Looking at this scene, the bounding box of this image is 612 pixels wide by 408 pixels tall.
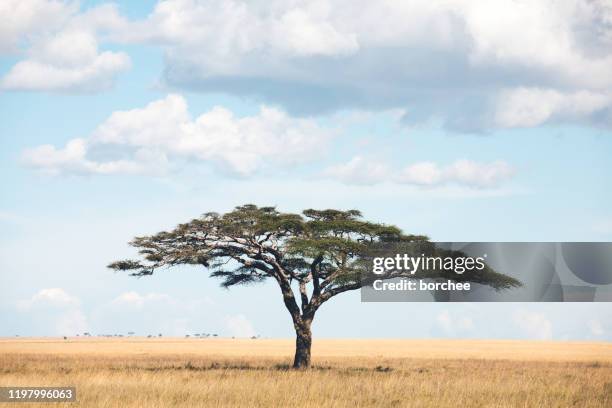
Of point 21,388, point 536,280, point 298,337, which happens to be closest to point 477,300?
point 536,280

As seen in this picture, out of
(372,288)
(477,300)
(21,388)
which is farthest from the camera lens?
(477,300)

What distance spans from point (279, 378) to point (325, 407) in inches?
455

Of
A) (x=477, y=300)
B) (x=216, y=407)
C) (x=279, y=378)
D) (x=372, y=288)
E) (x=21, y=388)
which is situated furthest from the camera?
(x=477, y=300)

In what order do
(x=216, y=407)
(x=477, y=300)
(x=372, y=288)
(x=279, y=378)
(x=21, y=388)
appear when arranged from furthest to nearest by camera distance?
(x=477, y=300), (x=372, y=288), (x=279, y=378), (x=21, y=388), (x=216, y=407)

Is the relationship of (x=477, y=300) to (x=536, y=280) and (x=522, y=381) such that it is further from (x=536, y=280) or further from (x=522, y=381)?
(x=522, y=381)

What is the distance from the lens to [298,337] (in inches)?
1885

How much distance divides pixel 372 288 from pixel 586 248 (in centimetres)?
1248

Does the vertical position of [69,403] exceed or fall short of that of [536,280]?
it falls short

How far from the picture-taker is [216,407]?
84.3ft

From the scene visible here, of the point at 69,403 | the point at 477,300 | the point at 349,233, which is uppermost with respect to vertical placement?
the point at 349,233

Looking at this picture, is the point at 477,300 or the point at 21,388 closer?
the point at 21,388

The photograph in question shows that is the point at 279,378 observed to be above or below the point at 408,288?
below

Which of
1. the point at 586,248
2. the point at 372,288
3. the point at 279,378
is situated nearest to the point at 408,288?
the point at 372,288

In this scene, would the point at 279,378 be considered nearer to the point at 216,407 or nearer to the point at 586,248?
the point at 216,407
